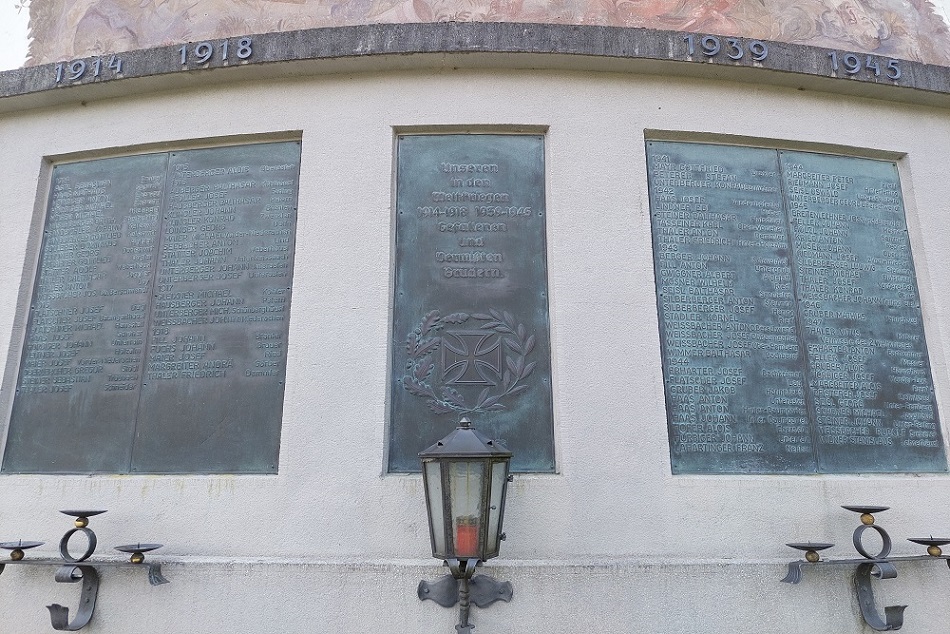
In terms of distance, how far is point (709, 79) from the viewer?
573 centimetres

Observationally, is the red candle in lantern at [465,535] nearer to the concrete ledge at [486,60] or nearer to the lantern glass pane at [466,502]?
the lantern glass pane at [466,502]

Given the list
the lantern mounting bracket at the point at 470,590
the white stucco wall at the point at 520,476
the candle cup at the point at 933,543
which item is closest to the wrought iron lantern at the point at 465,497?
the lantern mounting bracket at the point at 470,590

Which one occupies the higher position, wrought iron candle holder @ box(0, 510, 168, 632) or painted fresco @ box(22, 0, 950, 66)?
painted fresco @ box(22, 0, 950, 66)

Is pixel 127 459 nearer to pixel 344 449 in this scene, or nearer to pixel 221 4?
pixel 344 449

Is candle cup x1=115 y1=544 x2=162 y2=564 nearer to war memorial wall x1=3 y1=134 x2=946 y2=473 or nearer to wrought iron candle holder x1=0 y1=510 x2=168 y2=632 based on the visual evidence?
wrought iron candle holder x1=0 y1=510 x2=168 y2=632

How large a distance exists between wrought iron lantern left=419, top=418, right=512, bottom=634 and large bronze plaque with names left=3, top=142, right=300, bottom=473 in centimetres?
152

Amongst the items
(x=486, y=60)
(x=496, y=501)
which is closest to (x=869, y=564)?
(x=496, y=501)

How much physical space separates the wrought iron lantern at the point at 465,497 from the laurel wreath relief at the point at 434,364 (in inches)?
30.6

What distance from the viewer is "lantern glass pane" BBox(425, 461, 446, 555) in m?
3.96

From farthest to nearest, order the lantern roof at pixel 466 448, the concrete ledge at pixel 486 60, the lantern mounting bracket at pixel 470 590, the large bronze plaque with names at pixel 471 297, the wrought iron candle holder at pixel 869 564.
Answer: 1. the concrete ledge at pixel 486 60
2. the large bronze plaque with names at pixel 471 297
3. the wrought iron candle holder at pixel 869 564
4. the lantern mounting bracket at pixel 470 590
5. the lantern roof at pixel 466 448

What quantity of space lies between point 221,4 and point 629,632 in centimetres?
620

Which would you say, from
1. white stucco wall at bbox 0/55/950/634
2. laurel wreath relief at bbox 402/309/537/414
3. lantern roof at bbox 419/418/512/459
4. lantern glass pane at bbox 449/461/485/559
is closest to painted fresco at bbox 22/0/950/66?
white stucco wall at bbox 0/55/950/634

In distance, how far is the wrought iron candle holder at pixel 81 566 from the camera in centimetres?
448

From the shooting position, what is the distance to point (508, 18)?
6.09 meters
